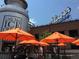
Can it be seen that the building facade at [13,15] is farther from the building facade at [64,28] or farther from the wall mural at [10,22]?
the building facade at [64,28]

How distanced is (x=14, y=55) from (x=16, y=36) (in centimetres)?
136

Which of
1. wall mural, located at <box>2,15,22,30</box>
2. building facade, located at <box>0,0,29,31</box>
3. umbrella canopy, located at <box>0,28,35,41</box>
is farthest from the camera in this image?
building facade, located at <box>0,0,29,31</box>

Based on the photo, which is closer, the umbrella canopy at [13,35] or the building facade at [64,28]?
the umbrella canopy at [13,35]

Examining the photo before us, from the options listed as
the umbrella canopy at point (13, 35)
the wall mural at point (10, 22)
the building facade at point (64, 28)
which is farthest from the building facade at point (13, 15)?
the umbrella canopy at point (13, 35)

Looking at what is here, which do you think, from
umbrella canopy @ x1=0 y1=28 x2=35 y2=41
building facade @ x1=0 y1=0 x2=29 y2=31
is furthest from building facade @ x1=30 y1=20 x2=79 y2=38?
umbrella canopy @ x1=0 y1=28 x2=35 y2=41

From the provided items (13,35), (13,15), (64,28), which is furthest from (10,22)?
(13,35)

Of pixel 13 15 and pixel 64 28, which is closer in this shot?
pixel 13 15

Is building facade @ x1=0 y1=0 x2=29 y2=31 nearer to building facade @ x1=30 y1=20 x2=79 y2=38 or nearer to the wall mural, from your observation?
A: the wall mural

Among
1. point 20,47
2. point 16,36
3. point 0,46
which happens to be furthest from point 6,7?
point 16,36

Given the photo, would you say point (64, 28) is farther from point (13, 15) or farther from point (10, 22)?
point (10, 22)

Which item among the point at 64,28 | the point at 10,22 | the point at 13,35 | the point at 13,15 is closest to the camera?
the point at 13,35

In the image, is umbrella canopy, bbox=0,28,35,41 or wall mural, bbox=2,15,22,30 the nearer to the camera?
umbrella canopy, bbox=0,28,35,41

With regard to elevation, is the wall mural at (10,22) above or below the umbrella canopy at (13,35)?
above

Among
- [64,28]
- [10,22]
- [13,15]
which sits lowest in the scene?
[64,28]
